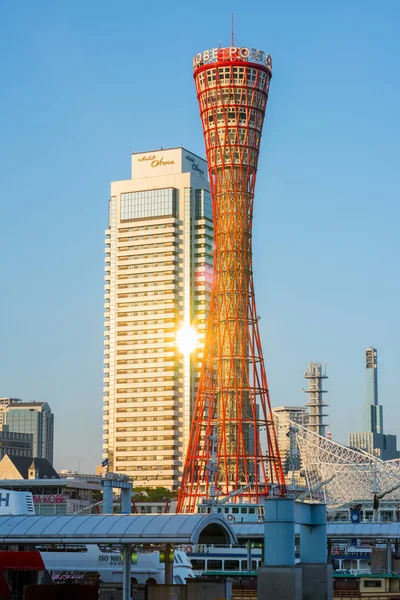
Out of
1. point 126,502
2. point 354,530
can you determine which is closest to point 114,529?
point 354,530

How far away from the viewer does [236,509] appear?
112 meters

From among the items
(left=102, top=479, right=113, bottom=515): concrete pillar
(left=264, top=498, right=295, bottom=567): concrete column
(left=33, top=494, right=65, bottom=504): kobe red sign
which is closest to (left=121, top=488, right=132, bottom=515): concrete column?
(left=102, top=479, right=113, bottom=515): concrete pillar

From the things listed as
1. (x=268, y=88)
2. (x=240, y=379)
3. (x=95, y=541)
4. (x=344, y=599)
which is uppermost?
(x=268, y=88)

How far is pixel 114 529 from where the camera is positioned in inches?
1937

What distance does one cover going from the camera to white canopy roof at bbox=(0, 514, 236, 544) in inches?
1896

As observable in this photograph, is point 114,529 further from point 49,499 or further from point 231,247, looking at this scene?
point 49,499

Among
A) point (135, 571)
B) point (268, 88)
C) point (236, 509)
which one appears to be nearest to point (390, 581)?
point (135, 571)

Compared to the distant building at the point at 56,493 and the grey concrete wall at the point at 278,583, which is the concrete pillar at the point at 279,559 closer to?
the grey concrete wall at the point at 278,583

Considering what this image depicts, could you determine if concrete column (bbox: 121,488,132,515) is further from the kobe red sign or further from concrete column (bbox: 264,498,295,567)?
the kobe red sign

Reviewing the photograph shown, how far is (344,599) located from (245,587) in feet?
27.1

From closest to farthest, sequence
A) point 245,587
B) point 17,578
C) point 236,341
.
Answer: point 17,578
point 245,587
point 236,341

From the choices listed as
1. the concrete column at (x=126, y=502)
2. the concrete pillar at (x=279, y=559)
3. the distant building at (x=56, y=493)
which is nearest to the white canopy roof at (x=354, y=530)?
the concrete column at (x=126, y=502)

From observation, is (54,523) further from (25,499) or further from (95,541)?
(25,499)

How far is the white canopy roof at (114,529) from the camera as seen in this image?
1896 inches
